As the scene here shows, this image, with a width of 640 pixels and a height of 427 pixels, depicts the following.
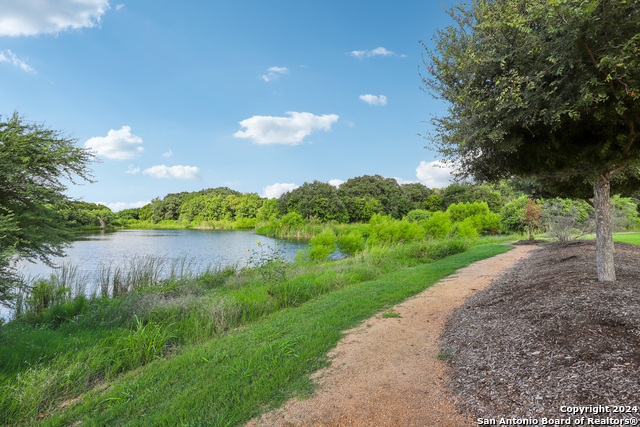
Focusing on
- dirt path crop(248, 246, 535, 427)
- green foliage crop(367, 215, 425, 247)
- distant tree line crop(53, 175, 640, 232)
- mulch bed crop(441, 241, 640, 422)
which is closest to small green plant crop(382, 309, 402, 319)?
dirt path crop(248, 246, 535, 427)

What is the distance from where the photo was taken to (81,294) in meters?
7.90

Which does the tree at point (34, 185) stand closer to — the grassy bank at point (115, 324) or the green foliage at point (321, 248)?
the grassy bank at point (115, 324)

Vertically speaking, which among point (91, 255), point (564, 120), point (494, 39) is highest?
point (494, 39)

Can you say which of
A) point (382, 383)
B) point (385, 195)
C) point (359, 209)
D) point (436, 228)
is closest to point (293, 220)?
point (359, 209)

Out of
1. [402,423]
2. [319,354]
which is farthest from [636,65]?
[319,354]

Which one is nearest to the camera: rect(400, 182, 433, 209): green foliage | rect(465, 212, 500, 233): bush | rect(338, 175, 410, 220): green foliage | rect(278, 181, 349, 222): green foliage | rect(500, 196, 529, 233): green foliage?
rect(500, 196, 529, 233): green foliage

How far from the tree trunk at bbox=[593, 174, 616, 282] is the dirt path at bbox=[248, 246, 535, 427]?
2663 mm

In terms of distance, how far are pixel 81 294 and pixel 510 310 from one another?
10117mm

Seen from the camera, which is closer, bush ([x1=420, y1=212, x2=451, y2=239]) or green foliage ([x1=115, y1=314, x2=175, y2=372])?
green foliage ([x1=115, y1=314, x2=175, y2=372])

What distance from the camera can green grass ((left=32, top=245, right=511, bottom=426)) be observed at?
3.01m

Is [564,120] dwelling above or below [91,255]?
above

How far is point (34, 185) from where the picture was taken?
26.5ft

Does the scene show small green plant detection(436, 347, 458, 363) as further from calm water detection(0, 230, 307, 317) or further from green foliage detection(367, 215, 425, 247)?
green foliage detection(367, 215, 425, 247)

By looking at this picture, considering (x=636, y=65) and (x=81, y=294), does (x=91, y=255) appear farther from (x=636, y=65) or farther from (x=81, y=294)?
(x=636, y=65)
